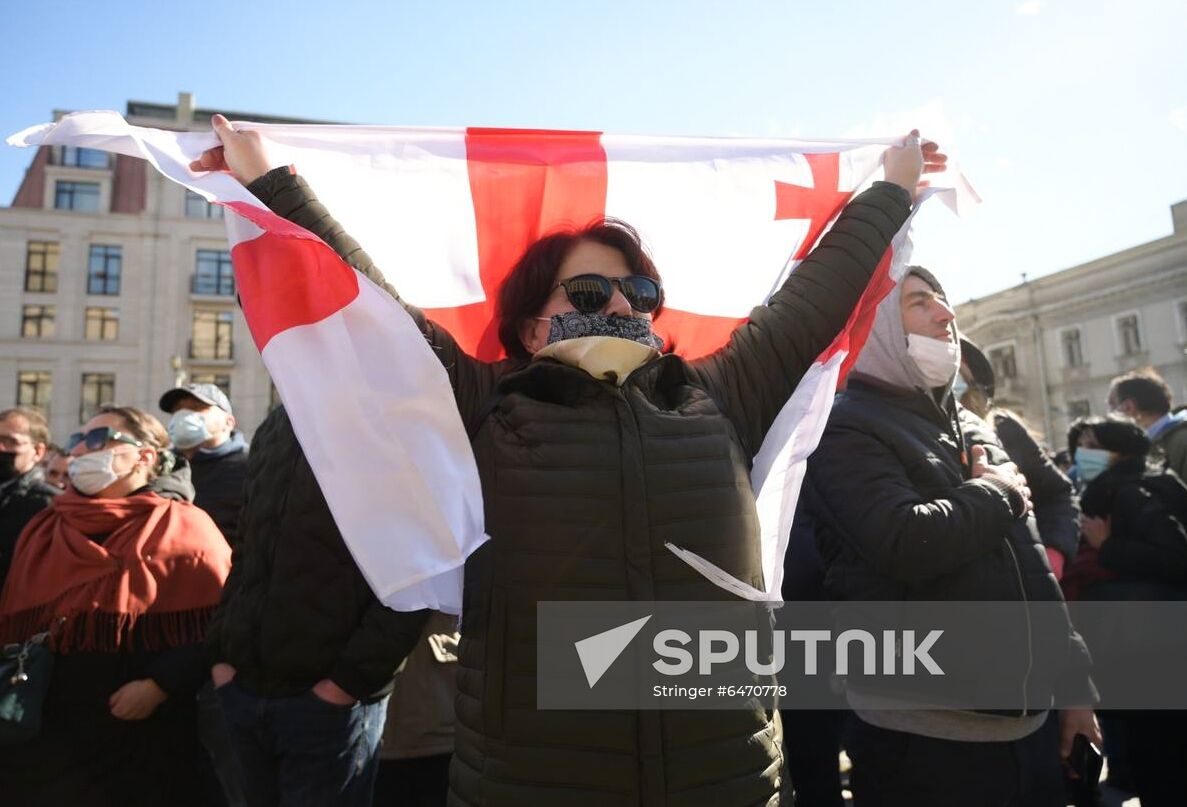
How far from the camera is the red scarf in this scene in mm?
2914

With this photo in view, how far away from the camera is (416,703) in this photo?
9.06 ft

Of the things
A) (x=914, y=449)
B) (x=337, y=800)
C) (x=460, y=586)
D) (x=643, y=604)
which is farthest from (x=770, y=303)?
(x=337, y=800)

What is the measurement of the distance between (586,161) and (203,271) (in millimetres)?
36987

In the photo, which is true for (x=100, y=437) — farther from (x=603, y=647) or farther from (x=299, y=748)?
(x=603, y=647)

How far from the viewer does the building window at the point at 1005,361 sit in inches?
1395

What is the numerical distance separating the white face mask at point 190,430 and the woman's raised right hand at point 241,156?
8.61 ft

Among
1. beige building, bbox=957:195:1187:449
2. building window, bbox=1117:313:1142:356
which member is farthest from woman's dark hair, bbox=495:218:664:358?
building window, bbox=1117:313:1142:356

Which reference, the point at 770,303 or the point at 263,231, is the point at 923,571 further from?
the point at 263,231

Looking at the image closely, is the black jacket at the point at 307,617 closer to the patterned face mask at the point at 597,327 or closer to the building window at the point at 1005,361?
the patterned face mask at the point at 597,327

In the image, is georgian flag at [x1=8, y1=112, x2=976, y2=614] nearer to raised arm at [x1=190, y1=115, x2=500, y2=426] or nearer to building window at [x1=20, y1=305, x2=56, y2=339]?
raised arm at [x1=190, y1=115, x2=500, y2=426]

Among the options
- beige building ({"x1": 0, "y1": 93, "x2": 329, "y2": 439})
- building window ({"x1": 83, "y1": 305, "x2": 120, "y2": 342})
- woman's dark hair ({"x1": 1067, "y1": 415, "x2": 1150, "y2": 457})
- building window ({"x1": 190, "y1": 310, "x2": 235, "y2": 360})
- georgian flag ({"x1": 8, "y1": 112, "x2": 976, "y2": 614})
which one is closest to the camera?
georgian flag ({"x1": 8, "y1": 112, "x2": 976, "y2": 614})

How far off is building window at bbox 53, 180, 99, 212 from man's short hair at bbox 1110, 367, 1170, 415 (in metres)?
40.0

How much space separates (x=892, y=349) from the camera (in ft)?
8.04

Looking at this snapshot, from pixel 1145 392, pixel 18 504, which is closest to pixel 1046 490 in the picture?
pixel 1145 392
